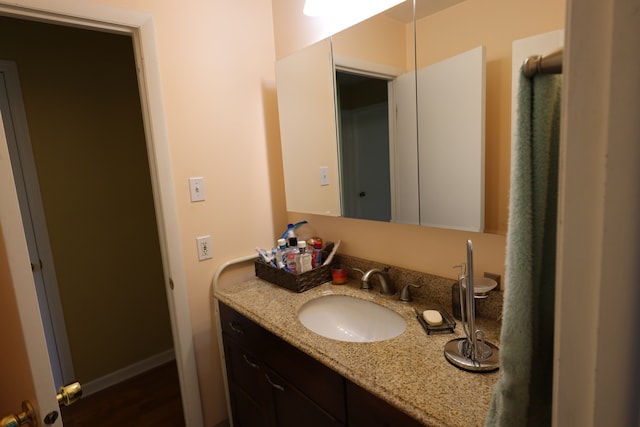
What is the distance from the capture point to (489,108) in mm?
1008

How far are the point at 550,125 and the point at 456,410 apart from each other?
24.5 inches

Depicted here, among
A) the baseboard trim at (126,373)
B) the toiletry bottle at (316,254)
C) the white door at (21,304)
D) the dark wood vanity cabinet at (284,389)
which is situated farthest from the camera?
the baseboard trim at (126,373)

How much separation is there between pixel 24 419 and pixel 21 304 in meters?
0.24

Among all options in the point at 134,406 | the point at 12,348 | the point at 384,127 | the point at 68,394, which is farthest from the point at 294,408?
the point at 134,406

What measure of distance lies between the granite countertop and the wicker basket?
4.2 inches

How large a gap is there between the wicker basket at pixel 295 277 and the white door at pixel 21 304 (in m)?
0.90

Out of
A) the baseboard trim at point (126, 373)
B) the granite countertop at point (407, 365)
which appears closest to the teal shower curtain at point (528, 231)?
the granite countertop at point (407, 365)

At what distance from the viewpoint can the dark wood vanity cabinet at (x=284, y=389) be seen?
0.90 meters

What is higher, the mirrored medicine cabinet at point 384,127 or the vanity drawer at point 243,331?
the mirrored medicine cabinet at point 384,127

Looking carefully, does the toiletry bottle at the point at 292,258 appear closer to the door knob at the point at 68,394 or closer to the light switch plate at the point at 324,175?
the light switch plate at the point at 324,175

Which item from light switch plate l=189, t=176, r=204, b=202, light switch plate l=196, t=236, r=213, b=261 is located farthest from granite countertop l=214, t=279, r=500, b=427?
light switch plate l=189, t=176, r=204, b=202

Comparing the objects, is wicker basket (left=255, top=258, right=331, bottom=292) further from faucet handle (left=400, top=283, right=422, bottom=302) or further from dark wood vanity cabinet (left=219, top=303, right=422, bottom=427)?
faucet handle (left=400, top=283, right=422, bottom=302)

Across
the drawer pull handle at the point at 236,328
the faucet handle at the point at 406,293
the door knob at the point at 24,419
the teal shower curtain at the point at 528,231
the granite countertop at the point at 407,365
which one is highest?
the teal shower curtain at the point at 528,231

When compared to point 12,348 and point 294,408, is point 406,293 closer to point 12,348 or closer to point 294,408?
point 294,408
